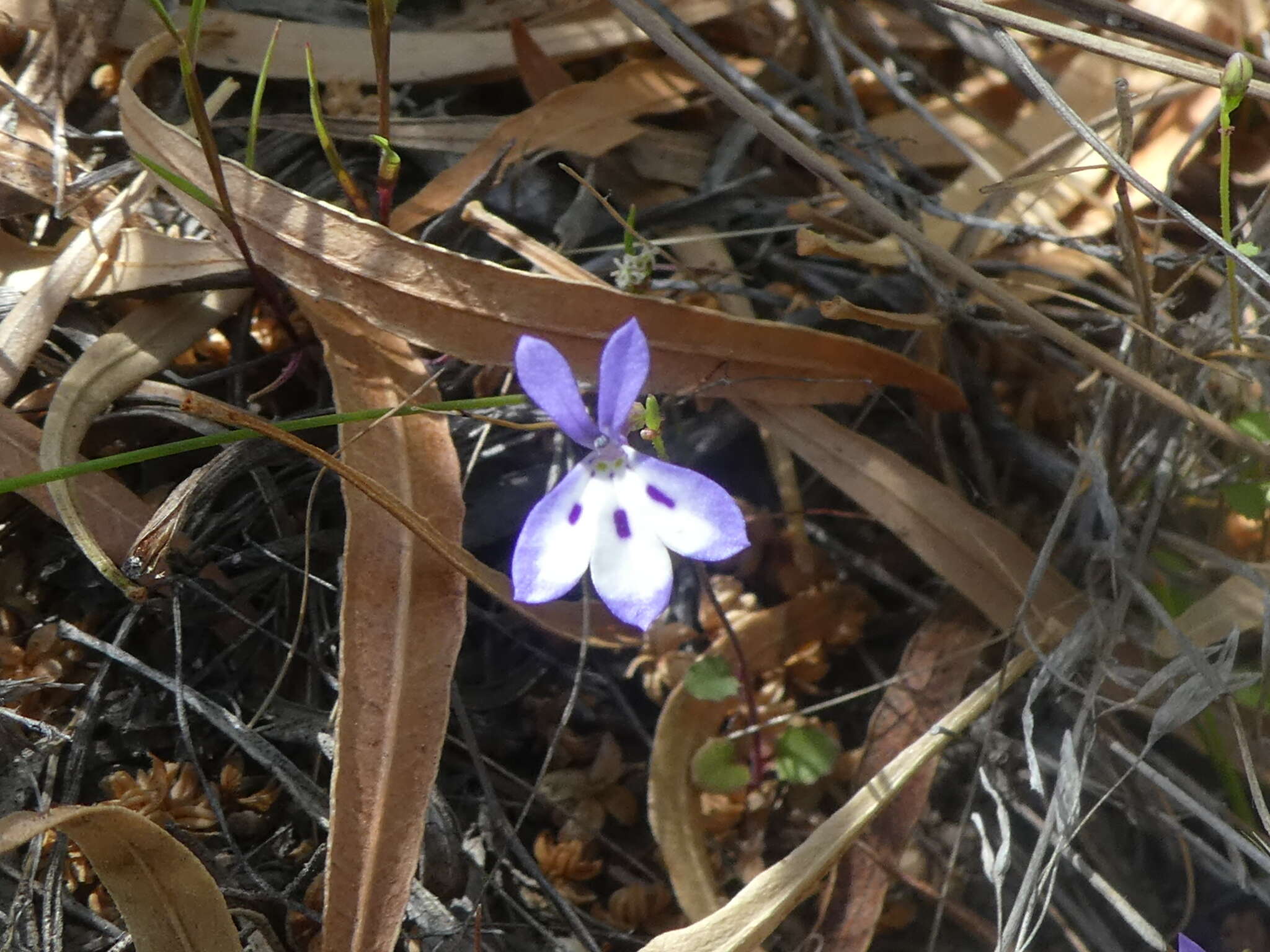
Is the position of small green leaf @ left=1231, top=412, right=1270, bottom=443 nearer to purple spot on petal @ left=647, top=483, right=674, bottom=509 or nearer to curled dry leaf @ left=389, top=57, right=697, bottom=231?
purple spot on petal @ left=647, top=483, right=674, bottom=509

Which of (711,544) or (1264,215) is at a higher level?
(1264,215)

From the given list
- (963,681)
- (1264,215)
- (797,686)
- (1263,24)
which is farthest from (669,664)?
(1263,24)

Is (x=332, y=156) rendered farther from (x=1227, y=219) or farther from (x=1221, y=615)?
(x=1221, y=615)

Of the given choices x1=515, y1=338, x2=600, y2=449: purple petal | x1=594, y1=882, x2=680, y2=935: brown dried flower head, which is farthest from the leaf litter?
x1=515, y1=338, x2=600, y2=449: purple petal

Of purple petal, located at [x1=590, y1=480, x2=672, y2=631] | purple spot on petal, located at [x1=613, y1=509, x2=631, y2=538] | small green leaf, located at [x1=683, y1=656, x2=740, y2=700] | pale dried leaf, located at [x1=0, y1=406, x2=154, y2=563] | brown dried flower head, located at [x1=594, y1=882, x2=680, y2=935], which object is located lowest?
brown dried flower head, located at [x1=594, y1=882, x2=680, y2=935]

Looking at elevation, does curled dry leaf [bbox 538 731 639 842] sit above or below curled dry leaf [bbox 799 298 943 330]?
below

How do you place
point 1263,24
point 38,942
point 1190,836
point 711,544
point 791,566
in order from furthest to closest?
point 1263,24
point 791,566
point 1190,836
point 38,942
point 711,544

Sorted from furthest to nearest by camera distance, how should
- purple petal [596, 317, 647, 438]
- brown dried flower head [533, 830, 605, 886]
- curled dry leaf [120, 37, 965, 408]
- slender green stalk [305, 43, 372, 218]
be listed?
brown dried flower head [533, 830, 605, 886] → curled dry leaf [120, 37, 965, 408] → slender green stalk [305, 43, 372, 218] → purple petal [596, 317, 647, 438]

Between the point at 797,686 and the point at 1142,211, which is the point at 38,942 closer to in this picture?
the point at 797,686
